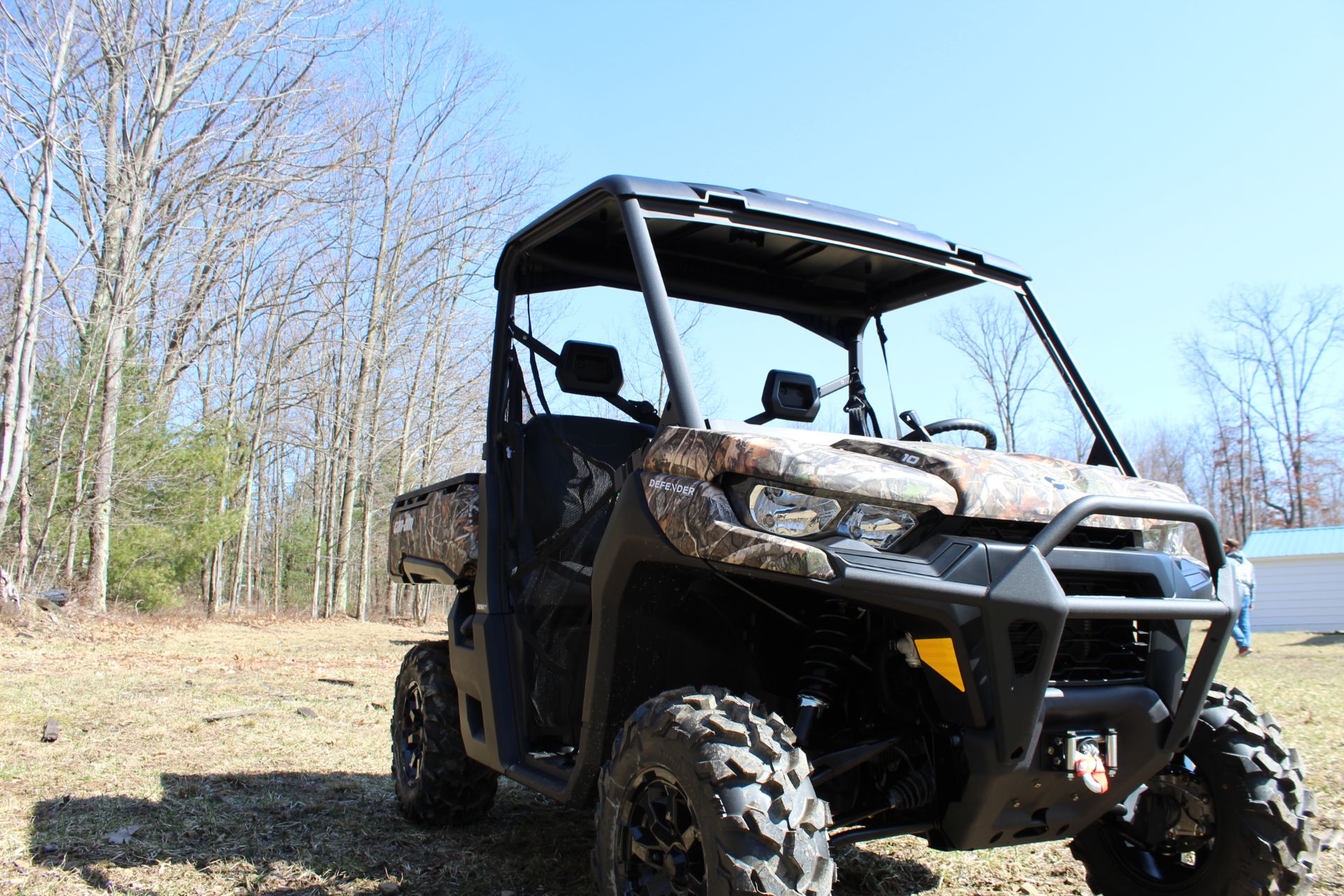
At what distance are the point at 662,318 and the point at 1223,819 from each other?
92.5 inches

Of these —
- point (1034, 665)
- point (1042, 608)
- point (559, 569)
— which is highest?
point (559, 569)

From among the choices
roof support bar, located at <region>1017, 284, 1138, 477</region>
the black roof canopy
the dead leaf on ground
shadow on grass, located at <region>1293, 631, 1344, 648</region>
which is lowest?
shadow on grass, located at <region>1293, 631, 1344, 648</region>

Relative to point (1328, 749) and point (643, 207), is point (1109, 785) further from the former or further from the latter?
point (1328, 749)

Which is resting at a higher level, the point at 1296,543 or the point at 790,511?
the point at 1296,543

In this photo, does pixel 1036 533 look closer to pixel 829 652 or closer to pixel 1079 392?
pixel 829 652

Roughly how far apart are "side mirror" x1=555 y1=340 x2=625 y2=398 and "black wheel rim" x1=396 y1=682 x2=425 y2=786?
1834 mm

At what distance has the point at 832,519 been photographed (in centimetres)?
246

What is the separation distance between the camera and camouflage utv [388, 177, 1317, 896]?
241cm

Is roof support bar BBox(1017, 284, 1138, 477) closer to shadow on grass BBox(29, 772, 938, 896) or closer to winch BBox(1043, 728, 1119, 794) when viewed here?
winch BBox(1043, 728, 1119, 794)

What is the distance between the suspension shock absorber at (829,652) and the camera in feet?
9.34

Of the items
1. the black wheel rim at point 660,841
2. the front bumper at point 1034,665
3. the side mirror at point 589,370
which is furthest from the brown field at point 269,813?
the side mirror at point 589,370

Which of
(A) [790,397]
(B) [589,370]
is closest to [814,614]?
(A) [790,397]

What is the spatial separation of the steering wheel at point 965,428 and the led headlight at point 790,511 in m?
1.65

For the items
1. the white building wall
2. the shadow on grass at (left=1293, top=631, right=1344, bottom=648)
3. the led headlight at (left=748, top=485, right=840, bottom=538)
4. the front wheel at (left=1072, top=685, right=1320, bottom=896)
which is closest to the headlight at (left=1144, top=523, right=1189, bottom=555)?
the front wheel at (left=1072, top=685, right=1320, bottom=896)
